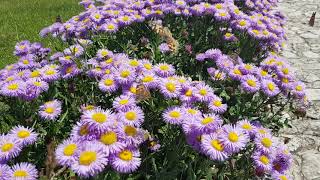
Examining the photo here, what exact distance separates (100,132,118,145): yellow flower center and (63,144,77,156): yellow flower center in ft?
0.50

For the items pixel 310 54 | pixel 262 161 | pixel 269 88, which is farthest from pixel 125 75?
pixel 310 54

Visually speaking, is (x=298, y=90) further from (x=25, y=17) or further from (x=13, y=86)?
(x=25, y=17)

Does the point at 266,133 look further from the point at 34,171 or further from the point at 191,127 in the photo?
the point at 34,171

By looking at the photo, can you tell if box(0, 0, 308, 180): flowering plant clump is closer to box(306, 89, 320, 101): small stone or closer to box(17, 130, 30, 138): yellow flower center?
box(17, 130, 30, 138): yellow flower center

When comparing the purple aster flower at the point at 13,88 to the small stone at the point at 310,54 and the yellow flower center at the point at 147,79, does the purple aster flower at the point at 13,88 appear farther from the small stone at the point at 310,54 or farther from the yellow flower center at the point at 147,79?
Result: the small stone at the point at 310,54

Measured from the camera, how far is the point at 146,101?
3064mm

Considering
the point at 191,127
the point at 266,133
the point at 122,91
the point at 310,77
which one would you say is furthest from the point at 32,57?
the point at 310,77

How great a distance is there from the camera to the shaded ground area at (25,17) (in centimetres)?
706

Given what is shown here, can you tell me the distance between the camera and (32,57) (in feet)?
13.0

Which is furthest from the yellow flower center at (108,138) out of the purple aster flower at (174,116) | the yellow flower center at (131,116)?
the purple aster flower at (174,116)

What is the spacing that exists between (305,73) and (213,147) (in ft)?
13.5

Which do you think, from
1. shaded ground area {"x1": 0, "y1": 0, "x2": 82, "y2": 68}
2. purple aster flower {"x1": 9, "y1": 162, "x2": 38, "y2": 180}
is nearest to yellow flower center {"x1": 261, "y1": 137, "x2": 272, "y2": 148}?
purple aster flower {"x1": 9, "y1": 162, "x2": 38, "y2": 180}

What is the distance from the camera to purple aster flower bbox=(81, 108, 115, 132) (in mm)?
2222

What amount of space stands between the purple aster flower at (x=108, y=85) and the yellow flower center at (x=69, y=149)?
2.66 ft
